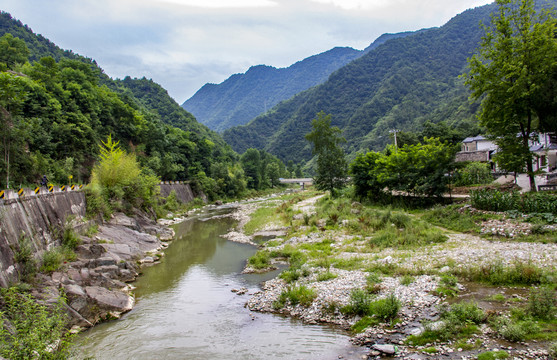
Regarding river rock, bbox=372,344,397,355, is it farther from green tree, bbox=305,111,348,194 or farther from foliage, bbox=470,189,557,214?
green tree, bbox=305,111,348,194

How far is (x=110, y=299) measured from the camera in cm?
1479

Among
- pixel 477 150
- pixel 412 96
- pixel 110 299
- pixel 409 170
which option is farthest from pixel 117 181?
pixel 412 96

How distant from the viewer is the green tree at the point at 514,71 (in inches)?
788

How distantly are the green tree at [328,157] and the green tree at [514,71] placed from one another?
22911 mm

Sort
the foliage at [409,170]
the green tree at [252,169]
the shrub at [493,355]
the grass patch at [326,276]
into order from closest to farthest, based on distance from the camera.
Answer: the shrub at [493,355]
the grass patch at [326,276]
the foliage at [409,170]
the green tree at [252,169]

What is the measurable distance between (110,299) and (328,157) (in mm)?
34777

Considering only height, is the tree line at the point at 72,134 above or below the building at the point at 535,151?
above

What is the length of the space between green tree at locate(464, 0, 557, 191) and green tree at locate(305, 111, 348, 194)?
75.2 feet

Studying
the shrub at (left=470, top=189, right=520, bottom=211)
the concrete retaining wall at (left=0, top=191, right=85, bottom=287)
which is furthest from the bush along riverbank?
the concrete retaining wall at (left=0, top=191, right=85, bottom=287)

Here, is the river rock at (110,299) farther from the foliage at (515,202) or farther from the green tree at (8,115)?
the foliage at (515,202)

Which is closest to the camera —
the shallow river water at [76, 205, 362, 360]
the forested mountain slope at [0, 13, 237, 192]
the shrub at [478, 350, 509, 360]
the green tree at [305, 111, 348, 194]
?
→ the shrub at [478, 350, 509, 360]

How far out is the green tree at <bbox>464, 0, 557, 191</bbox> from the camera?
20016mm

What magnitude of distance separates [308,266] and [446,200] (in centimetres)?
1712

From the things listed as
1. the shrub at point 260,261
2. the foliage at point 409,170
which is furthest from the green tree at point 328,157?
the shrub at point 260,261
